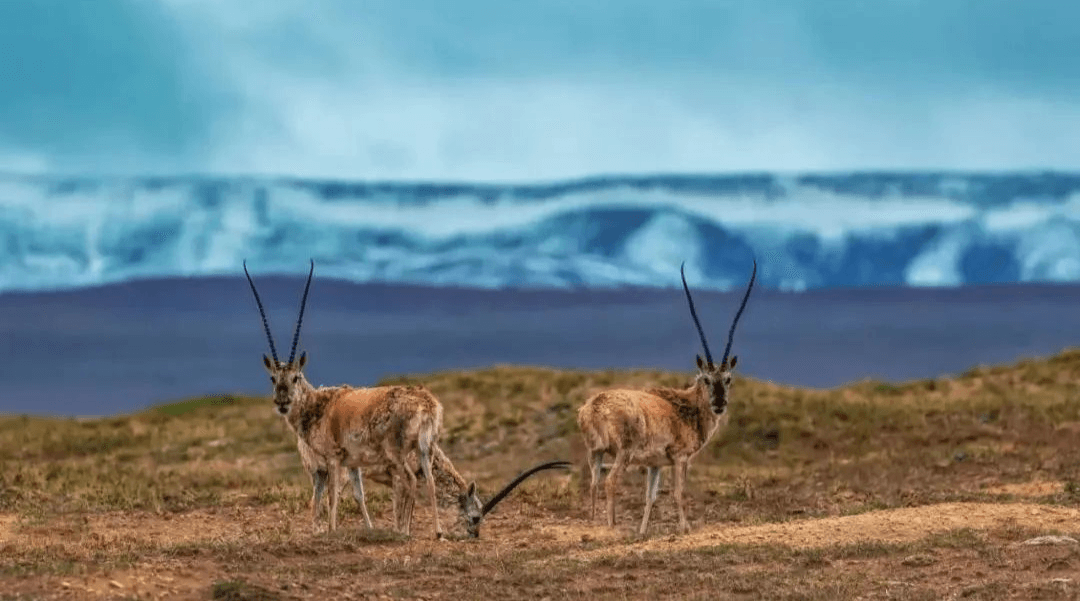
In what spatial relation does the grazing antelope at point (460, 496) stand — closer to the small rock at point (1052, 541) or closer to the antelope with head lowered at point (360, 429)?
the antelope with head lowered at point (360, 429)

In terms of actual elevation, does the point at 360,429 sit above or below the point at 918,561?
above

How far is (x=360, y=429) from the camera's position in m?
21.2

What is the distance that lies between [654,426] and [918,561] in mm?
4370

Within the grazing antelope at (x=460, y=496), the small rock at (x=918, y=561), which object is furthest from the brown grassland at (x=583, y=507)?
the grazing antelope at (x=460, y=496)

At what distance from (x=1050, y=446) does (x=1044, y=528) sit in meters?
14.4

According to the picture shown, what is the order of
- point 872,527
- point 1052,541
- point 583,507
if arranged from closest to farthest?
point 1052,541 < point 872,527 < point 583,507

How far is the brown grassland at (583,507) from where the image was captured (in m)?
17.3

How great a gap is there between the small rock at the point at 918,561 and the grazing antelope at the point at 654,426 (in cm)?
371

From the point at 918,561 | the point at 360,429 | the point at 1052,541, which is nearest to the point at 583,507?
the point at 360,429

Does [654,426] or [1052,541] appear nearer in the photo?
[1052,541]

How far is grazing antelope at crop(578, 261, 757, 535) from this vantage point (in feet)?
71.6

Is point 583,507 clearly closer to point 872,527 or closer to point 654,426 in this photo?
point 654,426

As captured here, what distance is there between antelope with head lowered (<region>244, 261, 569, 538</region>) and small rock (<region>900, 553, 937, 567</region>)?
5886 mm

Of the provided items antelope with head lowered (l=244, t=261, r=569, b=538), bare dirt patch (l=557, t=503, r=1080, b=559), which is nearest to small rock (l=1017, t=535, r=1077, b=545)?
bare dirt patch (l=557, t=503, r=1080, b=559)
